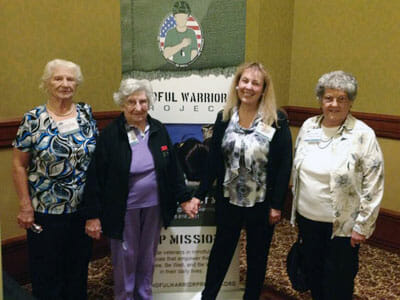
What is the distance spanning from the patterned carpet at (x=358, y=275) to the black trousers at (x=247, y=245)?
52 cm

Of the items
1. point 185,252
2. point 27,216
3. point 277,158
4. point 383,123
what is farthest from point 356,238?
point 383,123

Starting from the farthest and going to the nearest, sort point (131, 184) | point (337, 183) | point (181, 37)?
1. point (181, 37)
2. point (131, 184)
3. point (337, 183)

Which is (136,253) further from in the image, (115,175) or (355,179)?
(355,179)

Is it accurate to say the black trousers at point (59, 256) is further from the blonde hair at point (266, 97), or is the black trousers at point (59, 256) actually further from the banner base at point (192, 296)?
the blonde hair at point (266, 97)

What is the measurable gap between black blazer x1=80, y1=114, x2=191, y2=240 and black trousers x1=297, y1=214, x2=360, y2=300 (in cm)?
79

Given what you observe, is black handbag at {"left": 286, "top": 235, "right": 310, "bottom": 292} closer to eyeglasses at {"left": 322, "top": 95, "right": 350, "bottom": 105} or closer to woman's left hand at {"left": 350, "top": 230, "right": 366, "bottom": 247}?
woman's left hand at {"left": 350, "top": 230, "right": 366, "bottom": 247}

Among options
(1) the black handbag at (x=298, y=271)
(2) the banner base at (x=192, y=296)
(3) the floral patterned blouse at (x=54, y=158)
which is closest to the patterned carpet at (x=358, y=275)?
(2) the banner base at (x=192, y=296)

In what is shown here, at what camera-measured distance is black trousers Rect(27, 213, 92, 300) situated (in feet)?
6.92

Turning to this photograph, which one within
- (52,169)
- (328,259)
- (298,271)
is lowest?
(298,271)

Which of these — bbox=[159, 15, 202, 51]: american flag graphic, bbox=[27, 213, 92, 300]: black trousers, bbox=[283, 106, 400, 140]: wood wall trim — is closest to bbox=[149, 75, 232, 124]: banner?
bbox=[159, 15, 202, 51]: american flag graphic

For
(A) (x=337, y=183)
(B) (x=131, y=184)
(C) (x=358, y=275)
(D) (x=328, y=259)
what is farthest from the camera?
(C) (x=358, y=275)

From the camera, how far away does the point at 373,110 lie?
3.54 m

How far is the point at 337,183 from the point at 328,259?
410mm

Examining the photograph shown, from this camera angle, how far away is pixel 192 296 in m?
2.72
